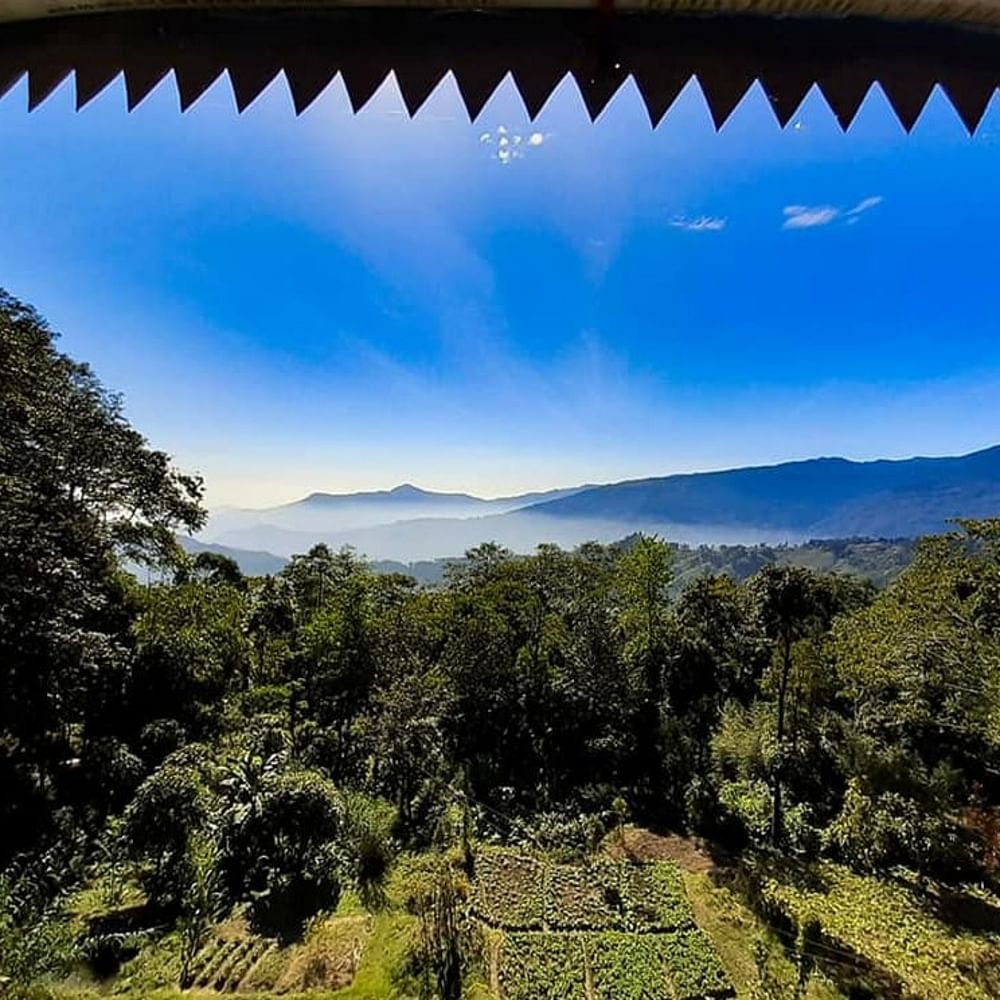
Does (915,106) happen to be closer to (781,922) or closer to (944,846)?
(781,922)

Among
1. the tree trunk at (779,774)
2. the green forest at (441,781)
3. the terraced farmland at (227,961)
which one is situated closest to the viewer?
the terraced farmland at (227,961)

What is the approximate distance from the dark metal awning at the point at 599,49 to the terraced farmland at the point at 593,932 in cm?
625

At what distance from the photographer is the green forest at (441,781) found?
5477mm

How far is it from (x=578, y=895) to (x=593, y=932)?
2.39 feet

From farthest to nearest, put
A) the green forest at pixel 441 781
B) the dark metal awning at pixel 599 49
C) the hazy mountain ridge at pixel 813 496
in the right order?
the hazy mountain ridge at pixel 813 496, the green forest at pixel 441 781, the dark metal awning at pixel 599 49

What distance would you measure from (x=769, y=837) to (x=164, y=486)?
362 inches

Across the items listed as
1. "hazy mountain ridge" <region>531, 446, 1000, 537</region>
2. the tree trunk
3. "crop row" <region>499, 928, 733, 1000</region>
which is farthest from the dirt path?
"hazy mountain ridge" <region>531, 446, 1000, 537</region>

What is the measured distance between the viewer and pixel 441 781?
9141mm

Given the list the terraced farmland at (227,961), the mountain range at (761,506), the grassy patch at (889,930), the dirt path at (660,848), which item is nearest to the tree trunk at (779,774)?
the grassy patch at (889,930)

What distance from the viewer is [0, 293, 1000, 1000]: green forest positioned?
5477 millimetres

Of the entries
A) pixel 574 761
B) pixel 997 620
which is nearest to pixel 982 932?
pixel 997 620

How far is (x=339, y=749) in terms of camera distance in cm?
1002

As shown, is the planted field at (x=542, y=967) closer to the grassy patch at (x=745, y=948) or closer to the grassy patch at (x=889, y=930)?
the grassy patch at (x=745, y=948)

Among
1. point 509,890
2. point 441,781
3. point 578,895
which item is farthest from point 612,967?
point 441,781
